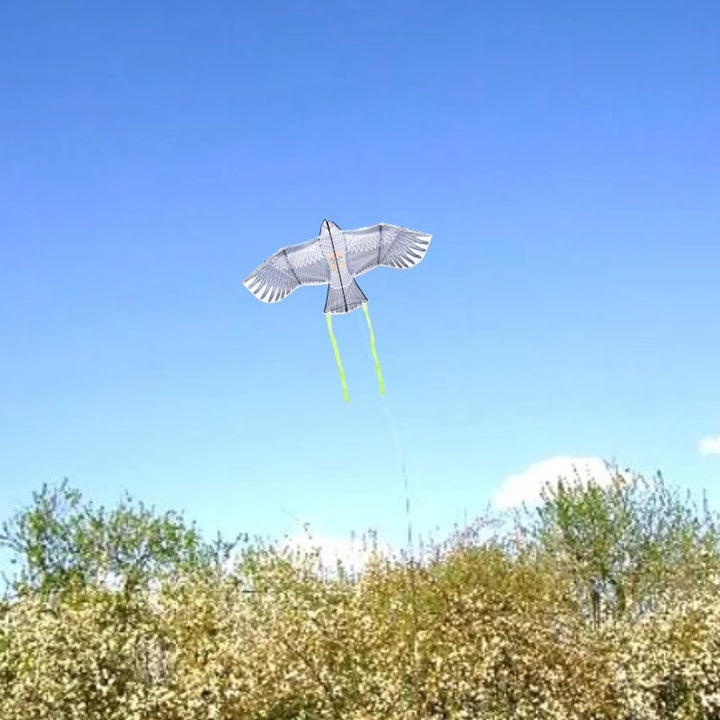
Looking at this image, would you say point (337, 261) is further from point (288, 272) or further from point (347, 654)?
point (347, 654)

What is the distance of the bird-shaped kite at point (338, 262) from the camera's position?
1670 centimetres

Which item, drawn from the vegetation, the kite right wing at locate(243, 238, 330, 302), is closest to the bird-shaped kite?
the kite right wing at locate(243, 238, 330, 302)

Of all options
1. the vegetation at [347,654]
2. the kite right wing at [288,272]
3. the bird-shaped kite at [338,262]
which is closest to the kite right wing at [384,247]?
the bird-shaped kite at [338,262]

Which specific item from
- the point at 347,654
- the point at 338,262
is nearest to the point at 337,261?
the point at 338,262

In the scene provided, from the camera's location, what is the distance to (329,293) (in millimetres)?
17312

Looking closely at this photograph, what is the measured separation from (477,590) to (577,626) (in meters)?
4.25

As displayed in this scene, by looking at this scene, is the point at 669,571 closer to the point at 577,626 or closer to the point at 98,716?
the point at 577,626

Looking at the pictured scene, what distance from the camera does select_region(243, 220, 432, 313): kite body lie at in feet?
54.9

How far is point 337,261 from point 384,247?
86cm

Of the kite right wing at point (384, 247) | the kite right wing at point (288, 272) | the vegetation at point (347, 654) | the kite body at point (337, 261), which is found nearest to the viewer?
the kite right wing at point (384, 247)

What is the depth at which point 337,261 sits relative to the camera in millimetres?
17125

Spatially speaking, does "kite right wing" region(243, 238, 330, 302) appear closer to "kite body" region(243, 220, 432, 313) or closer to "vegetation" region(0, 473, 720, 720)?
"kite body" region(243, 220, 432, 313)

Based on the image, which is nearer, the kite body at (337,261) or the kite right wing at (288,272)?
the kite body at (337,261)

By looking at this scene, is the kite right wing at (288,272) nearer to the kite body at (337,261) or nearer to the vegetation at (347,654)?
the kite body at (337,261)
